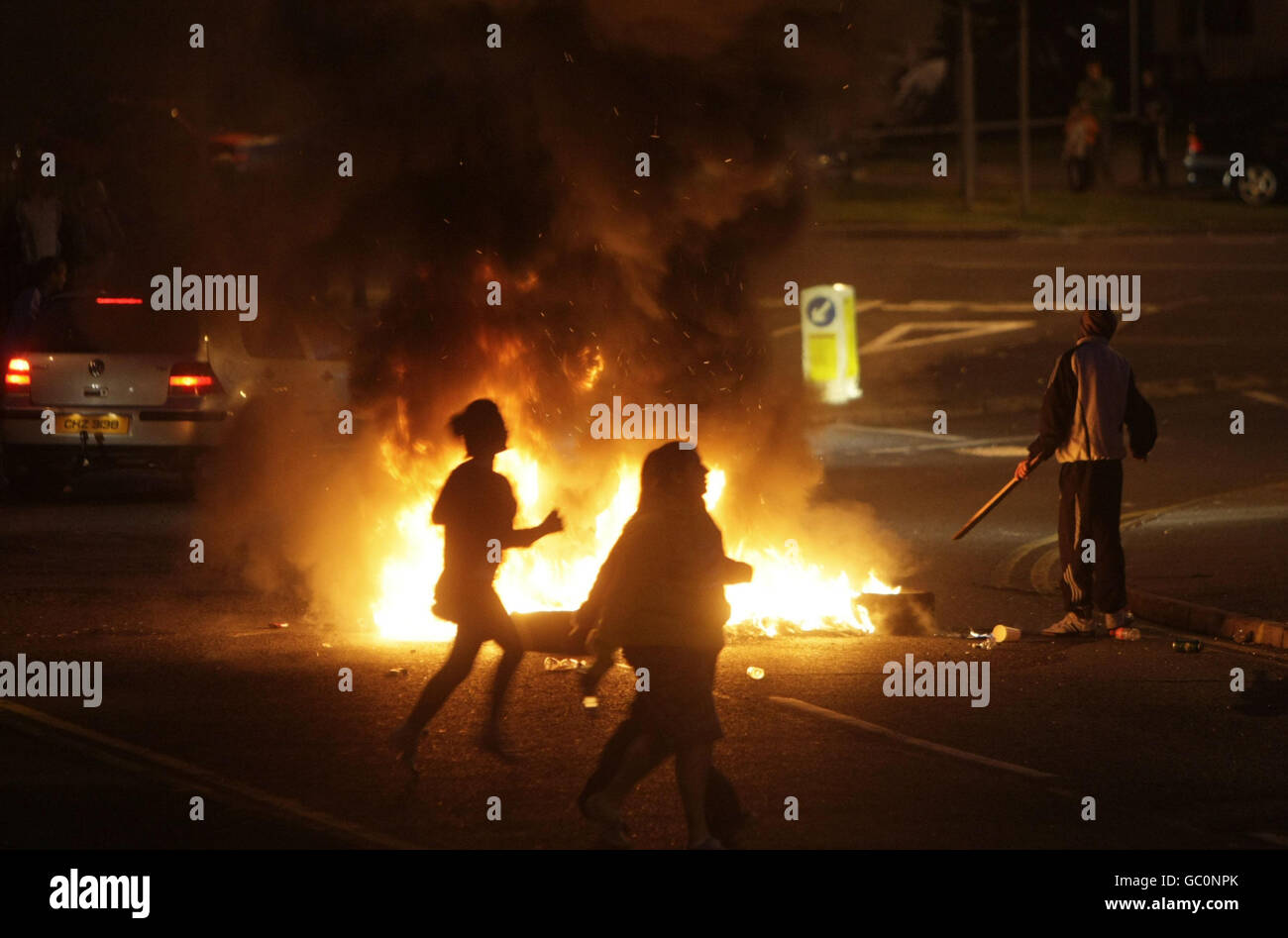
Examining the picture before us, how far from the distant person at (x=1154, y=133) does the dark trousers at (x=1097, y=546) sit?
26.2 m

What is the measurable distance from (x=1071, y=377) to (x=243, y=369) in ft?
23.5

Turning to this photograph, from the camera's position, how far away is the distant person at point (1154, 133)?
118ft

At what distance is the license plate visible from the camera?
15695 mm

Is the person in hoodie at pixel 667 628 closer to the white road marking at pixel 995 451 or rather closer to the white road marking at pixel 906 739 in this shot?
the white road marking at pixel 906 739

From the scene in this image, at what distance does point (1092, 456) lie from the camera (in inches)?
433

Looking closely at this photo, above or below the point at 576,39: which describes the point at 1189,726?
below

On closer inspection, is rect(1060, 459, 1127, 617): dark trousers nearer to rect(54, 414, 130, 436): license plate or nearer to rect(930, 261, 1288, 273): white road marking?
rect(54, 414, 130, 436): license plate

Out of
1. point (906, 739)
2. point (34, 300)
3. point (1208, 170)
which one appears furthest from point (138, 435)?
point (1208, 170)

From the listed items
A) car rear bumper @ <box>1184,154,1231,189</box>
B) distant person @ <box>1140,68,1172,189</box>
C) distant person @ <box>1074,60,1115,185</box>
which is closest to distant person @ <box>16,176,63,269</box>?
distant person @ <box>1074,60,1115,185</box>

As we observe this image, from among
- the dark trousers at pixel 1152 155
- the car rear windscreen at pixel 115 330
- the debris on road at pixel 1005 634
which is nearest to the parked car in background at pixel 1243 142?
the dark trousers at pixel 1152 155

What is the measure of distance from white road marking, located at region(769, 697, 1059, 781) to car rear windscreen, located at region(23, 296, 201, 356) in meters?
8.06

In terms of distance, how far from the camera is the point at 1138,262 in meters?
28.5
